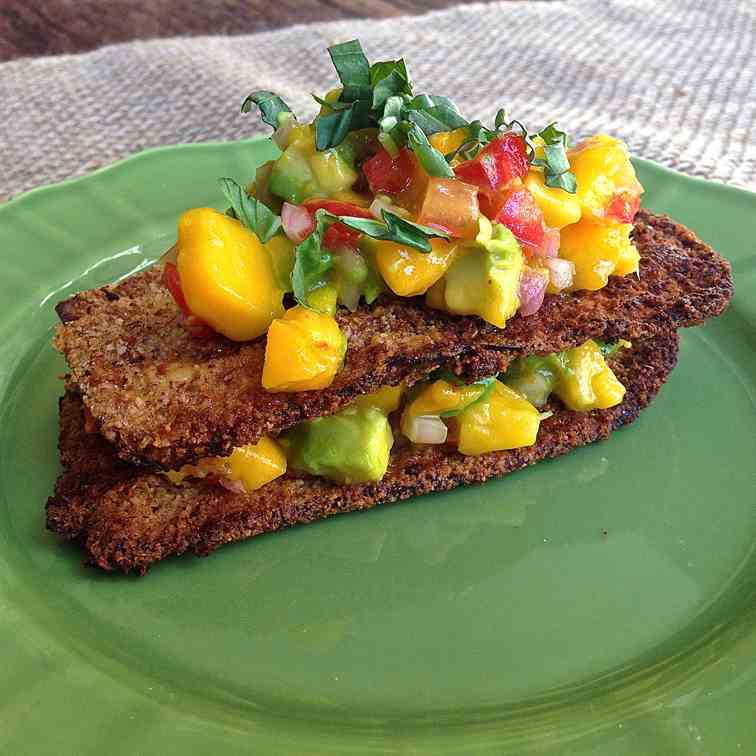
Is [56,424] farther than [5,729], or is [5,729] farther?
[56,424]

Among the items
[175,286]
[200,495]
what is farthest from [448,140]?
[200,495]

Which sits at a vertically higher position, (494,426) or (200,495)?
(494,426)

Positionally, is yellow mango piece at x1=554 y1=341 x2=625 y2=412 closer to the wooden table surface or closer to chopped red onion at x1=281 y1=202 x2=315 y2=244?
chopped red onion at x1=281 y1=202 x2=315 y2=244

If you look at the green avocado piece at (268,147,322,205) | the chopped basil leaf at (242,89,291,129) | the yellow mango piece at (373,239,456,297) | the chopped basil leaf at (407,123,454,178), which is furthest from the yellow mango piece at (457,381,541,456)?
the chopped basil leaf at (242,89,291,129)

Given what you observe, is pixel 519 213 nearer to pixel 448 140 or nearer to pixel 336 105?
pixel 448 140

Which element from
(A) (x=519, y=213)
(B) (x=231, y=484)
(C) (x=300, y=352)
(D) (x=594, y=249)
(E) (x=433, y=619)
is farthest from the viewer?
(D) (x=594, y=249)

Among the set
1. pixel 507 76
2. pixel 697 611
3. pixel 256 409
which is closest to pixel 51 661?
pixel 256 409

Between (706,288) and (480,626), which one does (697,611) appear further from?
(706,288)
